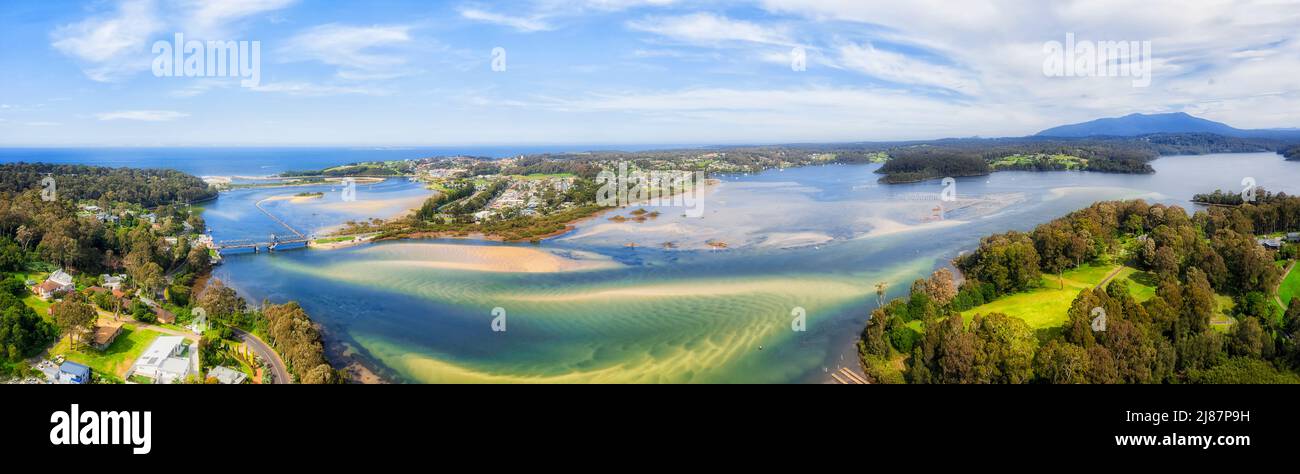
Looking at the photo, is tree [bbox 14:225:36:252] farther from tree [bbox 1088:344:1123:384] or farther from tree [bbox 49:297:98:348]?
tree [bbox 1088:344:1123:384]

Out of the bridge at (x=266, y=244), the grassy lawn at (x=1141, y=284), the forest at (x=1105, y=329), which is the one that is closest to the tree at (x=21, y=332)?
the bridge at (x=266, y=244)

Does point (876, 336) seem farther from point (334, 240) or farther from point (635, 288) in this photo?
point (334, 240)

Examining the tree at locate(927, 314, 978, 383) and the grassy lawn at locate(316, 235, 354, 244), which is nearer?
the tree at locate(927, 314, 978, 383)

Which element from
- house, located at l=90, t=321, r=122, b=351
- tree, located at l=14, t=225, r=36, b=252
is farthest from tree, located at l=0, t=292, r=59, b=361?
tree, located at l=14, t=225, r=36, b=252

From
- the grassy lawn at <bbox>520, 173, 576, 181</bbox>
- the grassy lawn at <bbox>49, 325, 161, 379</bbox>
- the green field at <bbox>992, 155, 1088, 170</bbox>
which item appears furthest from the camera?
the green field at <bbox>992, 155, 1088, 170</bbox>

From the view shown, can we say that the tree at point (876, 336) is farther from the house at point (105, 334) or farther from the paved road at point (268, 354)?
the house at point (105, 334)

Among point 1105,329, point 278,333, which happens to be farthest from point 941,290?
point 278,333
